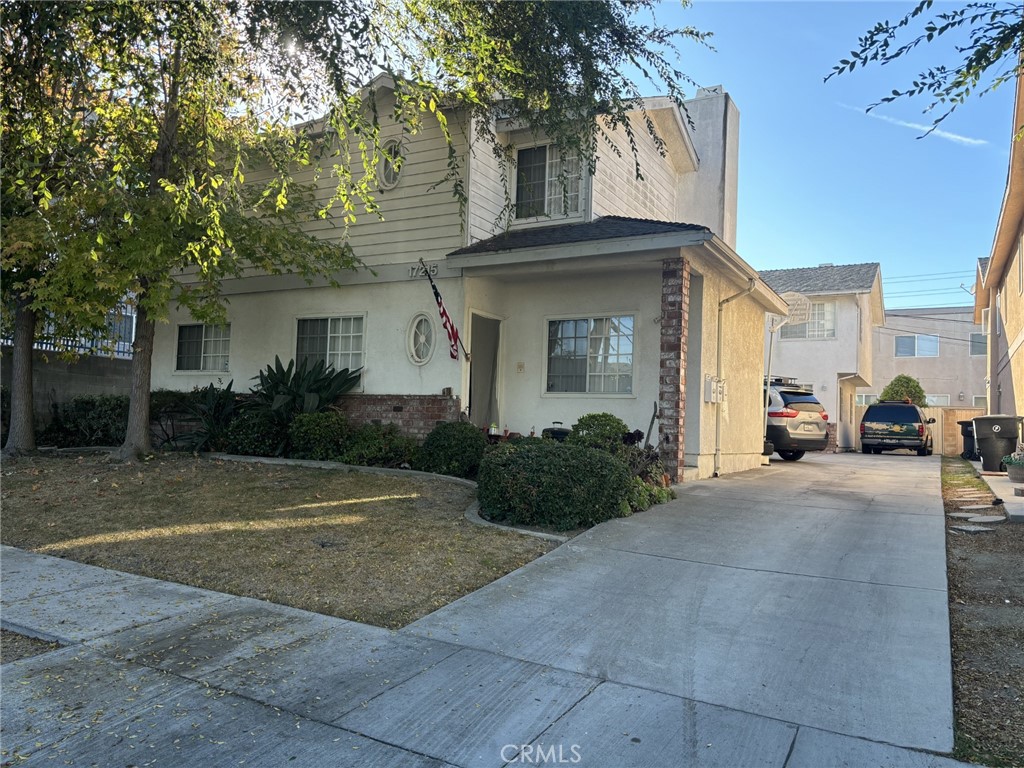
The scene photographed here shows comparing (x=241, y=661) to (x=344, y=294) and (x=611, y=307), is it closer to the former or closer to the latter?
(x=611, y=307)

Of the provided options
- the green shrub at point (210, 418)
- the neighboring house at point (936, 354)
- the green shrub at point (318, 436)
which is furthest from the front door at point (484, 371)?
the neighboring house at point (936, 354)

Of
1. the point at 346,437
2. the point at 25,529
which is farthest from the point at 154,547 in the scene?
the point at 346,437

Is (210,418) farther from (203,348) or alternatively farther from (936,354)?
(936,354)

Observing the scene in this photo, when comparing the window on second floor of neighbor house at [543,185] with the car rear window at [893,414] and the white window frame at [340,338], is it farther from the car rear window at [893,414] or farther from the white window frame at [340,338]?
the car rear window at [893,414]

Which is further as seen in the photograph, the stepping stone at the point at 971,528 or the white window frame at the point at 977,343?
the white window frame at the point at 977,343

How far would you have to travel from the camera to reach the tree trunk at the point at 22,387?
1259 cm

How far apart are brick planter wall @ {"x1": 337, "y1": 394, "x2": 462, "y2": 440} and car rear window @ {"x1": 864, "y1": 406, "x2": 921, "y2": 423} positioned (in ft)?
56.9

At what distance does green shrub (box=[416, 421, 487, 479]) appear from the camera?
10.0 meters

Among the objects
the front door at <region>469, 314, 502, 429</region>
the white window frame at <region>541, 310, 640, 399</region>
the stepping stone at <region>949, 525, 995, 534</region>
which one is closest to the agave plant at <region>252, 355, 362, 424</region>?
the front door at <region>469, 314, 502, 429</region>

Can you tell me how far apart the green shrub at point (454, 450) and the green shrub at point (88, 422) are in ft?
22.5

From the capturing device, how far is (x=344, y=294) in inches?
494

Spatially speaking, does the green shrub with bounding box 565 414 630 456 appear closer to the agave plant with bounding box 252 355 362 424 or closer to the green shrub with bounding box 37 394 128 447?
the agave plant with bounding box 252 355 362 424

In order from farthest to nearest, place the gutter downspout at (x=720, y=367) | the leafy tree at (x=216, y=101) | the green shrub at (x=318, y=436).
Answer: the gutter downspout at (x=720, y=367) → the green shrub at (x=318, y=436) → the leafy tree at (x=216, y=101)

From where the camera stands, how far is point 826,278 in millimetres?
26672
